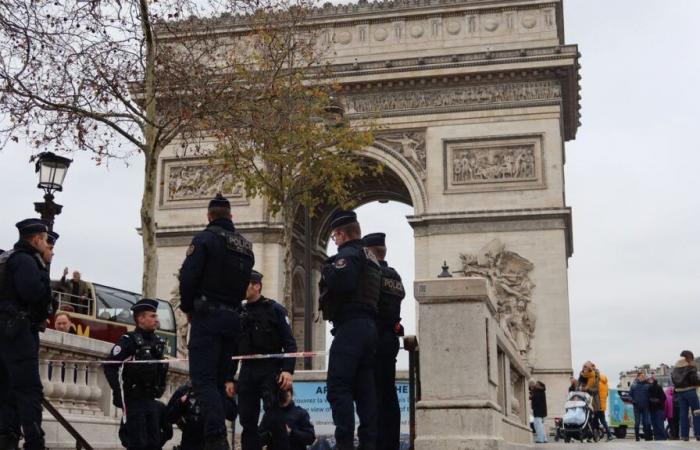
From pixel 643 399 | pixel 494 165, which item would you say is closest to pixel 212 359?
pixel 643 399

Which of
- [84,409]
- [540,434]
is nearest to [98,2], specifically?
[84,409]

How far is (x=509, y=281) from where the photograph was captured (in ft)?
100

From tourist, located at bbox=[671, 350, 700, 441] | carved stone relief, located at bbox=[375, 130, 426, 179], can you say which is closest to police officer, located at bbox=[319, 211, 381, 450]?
tourist, located at bbox=[671, 350, 700, 441]

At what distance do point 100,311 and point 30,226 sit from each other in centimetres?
1123

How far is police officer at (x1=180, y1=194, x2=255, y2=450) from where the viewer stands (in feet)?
22.6

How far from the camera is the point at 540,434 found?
62.3ft

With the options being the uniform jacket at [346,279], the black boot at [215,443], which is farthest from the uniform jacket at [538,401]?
the black boot at [215,443]

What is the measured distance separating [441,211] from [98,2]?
59.9 ft

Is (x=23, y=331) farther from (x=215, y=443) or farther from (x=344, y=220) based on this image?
(x=344, y=220)

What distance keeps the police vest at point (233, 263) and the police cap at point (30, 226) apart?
4.25 ft

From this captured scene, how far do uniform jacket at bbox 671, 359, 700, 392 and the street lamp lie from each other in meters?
10.6

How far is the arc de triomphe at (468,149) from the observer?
100 ft

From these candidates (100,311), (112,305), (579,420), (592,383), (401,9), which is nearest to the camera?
(100,311)

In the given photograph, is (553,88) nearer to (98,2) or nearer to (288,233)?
(288,233)
